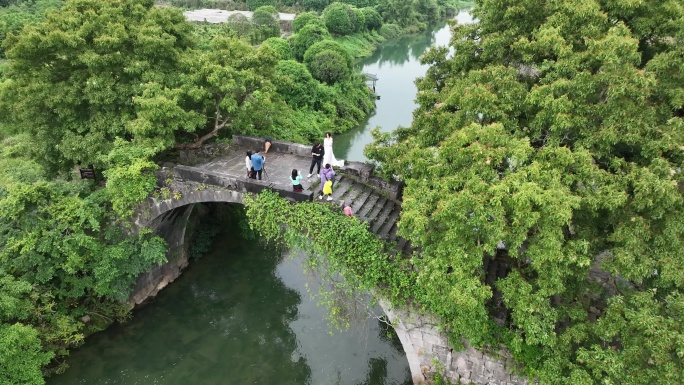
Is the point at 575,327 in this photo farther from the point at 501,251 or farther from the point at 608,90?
the point at 608,90

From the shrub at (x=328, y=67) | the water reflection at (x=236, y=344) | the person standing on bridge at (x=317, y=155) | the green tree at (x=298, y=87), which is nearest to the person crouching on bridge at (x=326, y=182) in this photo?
the person standing on bridge at (x=317, y=155)

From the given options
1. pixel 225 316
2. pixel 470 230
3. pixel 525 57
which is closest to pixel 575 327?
pixel 470 230

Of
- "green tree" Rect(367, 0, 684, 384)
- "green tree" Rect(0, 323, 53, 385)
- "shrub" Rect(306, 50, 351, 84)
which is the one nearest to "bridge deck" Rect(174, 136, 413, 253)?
"green tree" Rect(367, 0, 684, 384)

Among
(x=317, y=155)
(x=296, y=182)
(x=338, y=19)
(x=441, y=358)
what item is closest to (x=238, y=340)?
(x=296, y=182)

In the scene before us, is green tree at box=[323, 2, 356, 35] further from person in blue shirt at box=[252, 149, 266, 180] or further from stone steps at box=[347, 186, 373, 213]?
person in blue shirt at box=[252, 149, 266, 180]

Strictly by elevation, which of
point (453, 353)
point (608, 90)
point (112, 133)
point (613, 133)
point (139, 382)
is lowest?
point (139, 382)
